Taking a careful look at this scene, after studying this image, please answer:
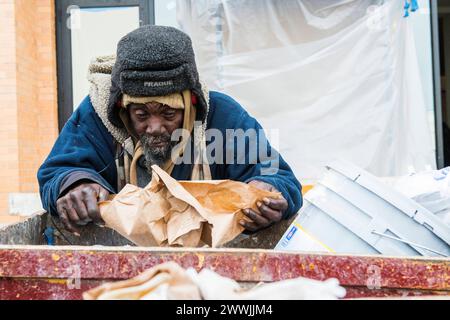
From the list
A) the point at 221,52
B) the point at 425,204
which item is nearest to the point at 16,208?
the point at 221,52

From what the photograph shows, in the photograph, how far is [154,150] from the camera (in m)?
2.48

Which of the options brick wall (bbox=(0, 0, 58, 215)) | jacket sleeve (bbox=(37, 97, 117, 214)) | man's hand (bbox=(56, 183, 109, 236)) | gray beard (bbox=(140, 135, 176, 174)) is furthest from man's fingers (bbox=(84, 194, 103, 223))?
brick wall (bbox=(0, 0, 58, 215))

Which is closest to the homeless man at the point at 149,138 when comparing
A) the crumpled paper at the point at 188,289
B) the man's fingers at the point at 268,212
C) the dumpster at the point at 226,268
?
the man's fingers at the point at 268,212

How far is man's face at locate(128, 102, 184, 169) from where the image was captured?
2432 millimetres

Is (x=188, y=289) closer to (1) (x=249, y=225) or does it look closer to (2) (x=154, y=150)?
(1) (x=249, y=225)

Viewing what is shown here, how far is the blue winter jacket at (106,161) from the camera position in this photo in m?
2.38

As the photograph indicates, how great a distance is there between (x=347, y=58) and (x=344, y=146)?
81 centimetres

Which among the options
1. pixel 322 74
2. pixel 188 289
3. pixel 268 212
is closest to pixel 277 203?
pixel 268 212

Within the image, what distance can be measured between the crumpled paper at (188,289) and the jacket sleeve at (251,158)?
136cm

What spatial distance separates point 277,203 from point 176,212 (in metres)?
0.42

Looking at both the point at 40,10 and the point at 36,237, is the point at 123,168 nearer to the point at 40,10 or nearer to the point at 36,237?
the point at 36,237

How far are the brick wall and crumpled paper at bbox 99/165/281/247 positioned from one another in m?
3.78

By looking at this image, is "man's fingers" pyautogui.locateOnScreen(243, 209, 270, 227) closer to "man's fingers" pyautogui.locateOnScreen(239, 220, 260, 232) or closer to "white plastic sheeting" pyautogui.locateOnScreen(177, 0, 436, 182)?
"man's fingers" pyautogui.locateOnScreen(239, 220, 260, 232)

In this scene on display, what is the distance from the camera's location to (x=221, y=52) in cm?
478
